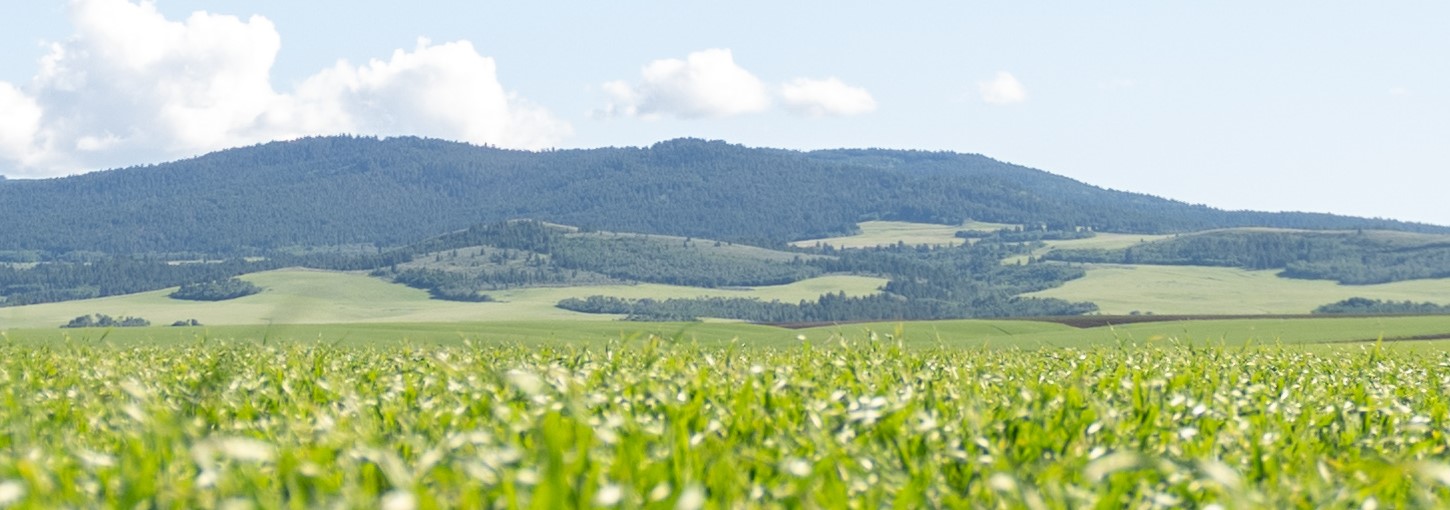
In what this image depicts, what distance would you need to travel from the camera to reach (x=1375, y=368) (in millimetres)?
18016

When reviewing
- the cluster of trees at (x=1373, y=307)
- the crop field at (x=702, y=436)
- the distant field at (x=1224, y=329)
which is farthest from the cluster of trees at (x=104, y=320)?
the crop field at (x=702, y=436)

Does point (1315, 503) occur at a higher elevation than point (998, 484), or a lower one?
lower

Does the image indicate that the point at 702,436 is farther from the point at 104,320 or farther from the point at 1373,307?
the point at 1373,307

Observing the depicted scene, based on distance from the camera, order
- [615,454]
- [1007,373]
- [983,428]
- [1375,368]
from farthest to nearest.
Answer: [1375,368]
[1007,373]
[983,428]
[615,454]

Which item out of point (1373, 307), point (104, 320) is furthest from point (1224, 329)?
point (104, 320)

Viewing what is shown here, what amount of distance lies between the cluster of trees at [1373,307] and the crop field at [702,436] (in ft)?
587

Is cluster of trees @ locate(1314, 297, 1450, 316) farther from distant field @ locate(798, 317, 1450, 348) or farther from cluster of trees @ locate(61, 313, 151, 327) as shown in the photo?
cluster of trees @ locate(61, 313, 151, 327)

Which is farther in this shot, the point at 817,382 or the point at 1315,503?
the point at 817,382

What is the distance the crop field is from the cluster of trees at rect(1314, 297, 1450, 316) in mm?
179011

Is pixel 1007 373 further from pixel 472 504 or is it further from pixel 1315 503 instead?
pixel 472 504

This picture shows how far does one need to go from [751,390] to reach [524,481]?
3840mm

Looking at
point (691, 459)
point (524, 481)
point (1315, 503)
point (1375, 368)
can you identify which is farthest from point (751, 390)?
point (1375, 368)

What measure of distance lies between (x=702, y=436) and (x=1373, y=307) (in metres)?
196

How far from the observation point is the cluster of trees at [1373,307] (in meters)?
178
